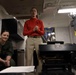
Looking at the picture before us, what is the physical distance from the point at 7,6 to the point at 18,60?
6.42 feet

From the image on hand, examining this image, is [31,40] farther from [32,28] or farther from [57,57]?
[57,57]

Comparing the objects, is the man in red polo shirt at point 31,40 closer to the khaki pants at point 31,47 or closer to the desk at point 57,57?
the khaki pants at point 31,47

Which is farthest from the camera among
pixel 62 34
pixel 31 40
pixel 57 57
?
pixel 62 34

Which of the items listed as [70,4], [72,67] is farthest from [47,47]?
[70,4]

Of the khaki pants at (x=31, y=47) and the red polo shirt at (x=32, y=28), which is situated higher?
the red polo shirt at (x=32, y=28)

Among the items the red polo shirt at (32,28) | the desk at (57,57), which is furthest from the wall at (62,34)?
the desk at (57,57)

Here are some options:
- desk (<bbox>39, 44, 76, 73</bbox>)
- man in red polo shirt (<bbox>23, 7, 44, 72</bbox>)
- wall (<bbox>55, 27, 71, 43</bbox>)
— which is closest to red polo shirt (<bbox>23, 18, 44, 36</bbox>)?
man in red polo shirt (<bbox>23, 7, 44, 72</bbox>)

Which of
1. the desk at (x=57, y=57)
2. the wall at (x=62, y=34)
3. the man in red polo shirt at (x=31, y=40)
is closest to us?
the desk at (x=57, y=57)

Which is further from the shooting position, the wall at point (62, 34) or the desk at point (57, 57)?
the wall at point (62, 34)

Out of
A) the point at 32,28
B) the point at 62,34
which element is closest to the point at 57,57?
the point at 32,28

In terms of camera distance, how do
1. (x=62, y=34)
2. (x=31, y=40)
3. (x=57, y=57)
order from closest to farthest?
1. (x=57, y=57)
2. (x=31, y=40)
3. (x=62, y=34)

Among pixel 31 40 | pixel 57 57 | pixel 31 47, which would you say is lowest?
pixel 57 57

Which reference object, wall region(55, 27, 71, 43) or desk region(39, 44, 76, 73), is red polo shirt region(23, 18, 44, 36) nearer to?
desk region(39, 44, 76, 73)

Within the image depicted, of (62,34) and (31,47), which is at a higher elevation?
(62,34)
